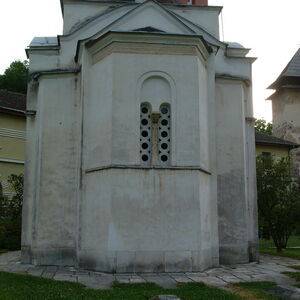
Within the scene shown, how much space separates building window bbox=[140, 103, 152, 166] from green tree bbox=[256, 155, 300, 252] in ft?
22.8

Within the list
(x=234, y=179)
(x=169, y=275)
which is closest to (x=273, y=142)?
(x=234, y=179)

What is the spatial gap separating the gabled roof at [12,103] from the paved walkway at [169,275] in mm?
13953

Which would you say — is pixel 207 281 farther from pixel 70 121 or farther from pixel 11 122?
pixel 11 122

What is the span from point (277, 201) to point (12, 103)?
685 inches

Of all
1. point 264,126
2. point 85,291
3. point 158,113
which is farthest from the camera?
point 264,126

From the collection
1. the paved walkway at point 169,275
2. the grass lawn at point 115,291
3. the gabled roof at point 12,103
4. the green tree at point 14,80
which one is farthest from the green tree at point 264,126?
the grass lawn at point 115,291

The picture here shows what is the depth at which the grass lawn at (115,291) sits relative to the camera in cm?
793

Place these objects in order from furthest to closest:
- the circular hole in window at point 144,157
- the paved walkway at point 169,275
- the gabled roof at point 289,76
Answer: the gabled roof at point 289,76 < the circular hole in window at point 144,157 < the paved walkway at point 169,275

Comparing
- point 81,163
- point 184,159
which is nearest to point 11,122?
point 81,163

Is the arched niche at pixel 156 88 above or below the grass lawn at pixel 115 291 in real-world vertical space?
above

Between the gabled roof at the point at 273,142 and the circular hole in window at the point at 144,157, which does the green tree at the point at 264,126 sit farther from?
the circular hole in window at the point at 144,157

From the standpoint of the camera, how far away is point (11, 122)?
25.9m

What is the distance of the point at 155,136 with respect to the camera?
1219 centimetres

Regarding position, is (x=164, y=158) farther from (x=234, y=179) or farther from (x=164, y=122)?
(x=234, y=179)
